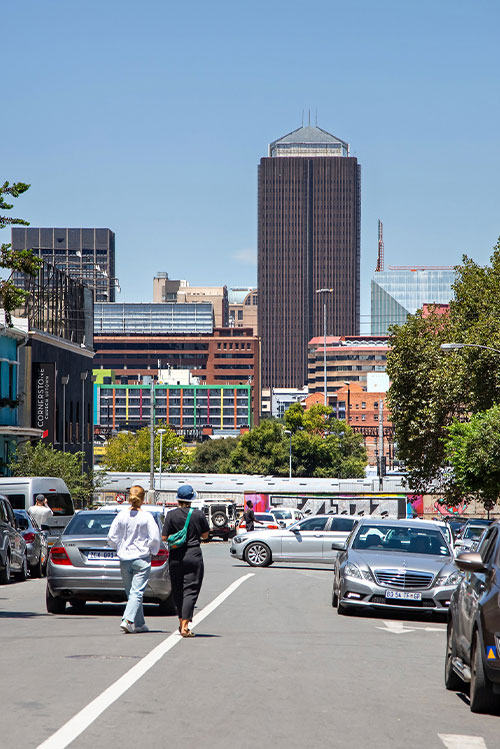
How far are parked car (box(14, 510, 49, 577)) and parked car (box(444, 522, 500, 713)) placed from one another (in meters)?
18.1

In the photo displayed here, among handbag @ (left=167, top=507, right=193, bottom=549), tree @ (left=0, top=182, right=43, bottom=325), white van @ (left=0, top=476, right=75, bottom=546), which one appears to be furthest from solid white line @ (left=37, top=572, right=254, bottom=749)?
white van @ (left=0, top=476, right=75, bottom=546)

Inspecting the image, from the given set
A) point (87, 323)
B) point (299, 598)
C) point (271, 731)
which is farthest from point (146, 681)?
point (87, 323)

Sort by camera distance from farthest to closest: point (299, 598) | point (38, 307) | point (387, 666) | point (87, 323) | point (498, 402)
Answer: point (87, 323)
point (38, 307)
point (498, 402)
point (299, 598)
point (387, 666)

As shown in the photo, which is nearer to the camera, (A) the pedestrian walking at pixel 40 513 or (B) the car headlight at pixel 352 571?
(B) the car headlight at pixel 352 571

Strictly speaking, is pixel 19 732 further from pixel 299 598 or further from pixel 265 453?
pixel 265 453

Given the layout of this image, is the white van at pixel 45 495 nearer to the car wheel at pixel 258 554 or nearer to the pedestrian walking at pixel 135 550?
the car wheel at pixel 258 554

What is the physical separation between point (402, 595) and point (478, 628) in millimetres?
8206

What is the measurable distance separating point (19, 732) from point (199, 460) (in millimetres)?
147259

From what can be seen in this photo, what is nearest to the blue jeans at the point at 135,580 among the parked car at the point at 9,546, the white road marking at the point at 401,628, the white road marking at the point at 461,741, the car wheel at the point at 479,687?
the white road marking at the point at 401,628

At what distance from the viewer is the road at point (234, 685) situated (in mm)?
7699

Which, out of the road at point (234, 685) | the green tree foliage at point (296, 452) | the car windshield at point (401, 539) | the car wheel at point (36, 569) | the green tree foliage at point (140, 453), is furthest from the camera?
the green tree foliage at point (296, 452)

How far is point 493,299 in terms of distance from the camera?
166 ft

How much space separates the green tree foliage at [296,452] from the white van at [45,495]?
9594cm

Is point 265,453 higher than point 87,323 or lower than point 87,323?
lower
